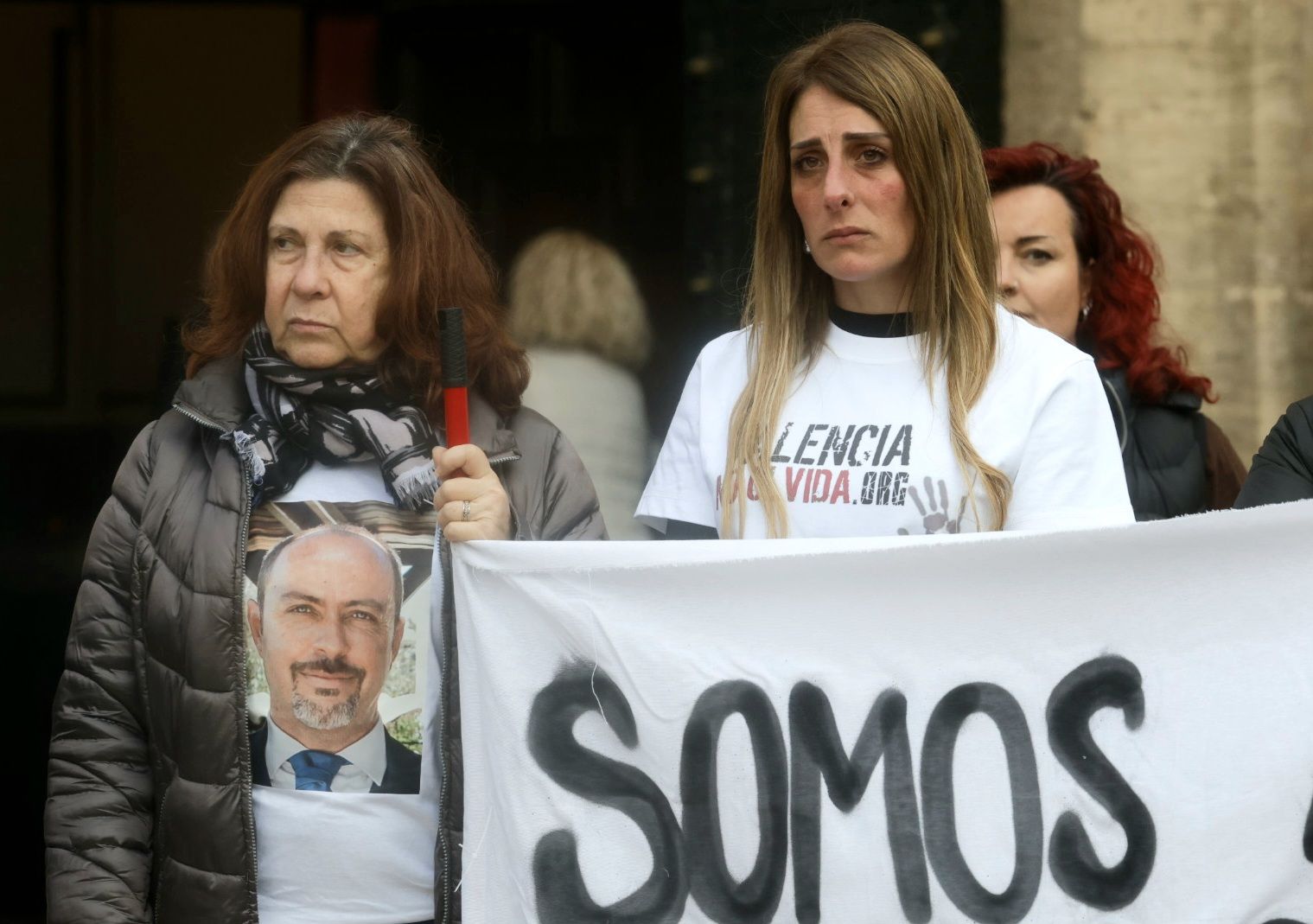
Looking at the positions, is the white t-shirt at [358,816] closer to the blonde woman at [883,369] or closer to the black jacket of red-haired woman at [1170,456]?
the blonde woman at [883,369]

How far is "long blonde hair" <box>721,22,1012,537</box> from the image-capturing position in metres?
2.88

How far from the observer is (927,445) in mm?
2828

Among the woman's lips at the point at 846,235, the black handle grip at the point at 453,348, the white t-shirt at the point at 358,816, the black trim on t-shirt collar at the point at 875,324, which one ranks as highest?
the woman's lips at the point at 846,235

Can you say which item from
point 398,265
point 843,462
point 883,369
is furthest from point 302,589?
point 883,369

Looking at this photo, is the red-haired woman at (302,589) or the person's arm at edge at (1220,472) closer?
the red-haired woman at (302,589)

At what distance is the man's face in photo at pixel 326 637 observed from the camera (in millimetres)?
2818

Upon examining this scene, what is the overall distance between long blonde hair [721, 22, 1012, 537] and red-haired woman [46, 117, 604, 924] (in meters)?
0.34

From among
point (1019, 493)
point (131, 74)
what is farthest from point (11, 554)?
point (1019, 493)

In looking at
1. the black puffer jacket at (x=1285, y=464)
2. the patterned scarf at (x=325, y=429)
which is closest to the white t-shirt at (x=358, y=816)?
the patterned scarf at (x=325, y=429)

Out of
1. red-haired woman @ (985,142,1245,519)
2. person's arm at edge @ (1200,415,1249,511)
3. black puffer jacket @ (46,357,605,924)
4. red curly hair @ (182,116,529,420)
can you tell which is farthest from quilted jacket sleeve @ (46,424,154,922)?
person's arm at edge @ (1200,415,1249,511)

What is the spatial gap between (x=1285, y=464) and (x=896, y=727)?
91cm

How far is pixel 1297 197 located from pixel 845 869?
3.02 meters

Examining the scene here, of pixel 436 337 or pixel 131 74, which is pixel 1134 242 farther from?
pixel 131 74

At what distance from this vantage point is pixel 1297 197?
5031 millimetres
